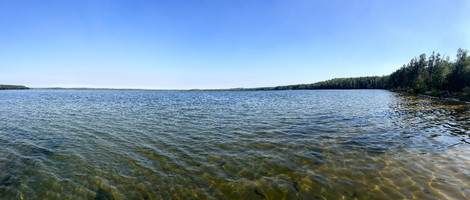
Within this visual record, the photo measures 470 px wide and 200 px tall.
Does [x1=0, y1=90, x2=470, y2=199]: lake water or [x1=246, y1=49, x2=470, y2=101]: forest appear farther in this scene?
[x1=246, y1=49, x2=470, y2=101]: forest

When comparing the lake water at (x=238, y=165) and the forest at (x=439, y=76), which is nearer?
the lake water at (x=238, y=165)

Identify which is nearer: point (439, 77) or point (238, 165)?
point (238, 165)

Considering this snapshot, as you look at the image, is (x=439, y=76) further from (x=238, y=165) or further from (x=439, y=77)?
(x=238, y=165)

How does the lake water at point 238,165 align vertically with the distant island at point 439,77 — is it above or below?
below

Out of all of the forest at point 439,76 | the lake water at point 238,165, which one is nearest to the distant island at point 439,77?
the forest at point 439,76

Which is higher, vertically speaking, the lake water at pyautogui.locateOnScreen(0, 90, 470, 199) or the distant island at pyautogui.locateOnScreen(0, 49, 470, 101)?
the distant island at pyautogui.locateOnScreen(0, 49, 470, 101)

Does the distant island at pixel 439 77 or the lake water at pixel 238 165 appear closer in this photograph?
the lake water at pixel 238 165

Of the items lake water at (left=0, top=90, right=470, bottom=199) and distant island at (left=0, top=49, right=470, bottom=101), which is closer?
lake water at (left=0, top=90, right=470, bottom=199)

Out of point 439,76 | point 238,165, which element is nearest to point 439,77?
point 439,76

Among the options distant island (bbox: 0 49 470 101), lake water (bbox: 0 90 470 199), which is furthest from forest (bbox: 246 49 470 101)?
lake water (bbox: 0 90 470 199)

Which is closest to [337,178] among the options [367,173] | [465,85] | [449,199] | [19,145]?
[367,173]

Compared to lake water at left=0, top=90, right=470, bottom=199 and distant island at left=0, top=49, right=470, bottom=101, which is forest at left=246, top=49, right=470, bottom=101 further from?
lake water at left=0, top=90, right=470, bottom=199

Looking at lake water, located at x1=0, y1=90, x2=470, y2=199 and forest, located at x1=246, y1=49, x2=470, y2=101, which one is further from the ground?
forest, located at x1=246, y1=49, x2=470, y2=101

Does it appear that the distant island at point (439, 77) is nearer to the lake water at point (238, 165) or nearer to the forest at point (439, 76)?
the forest at point (439, 76)
